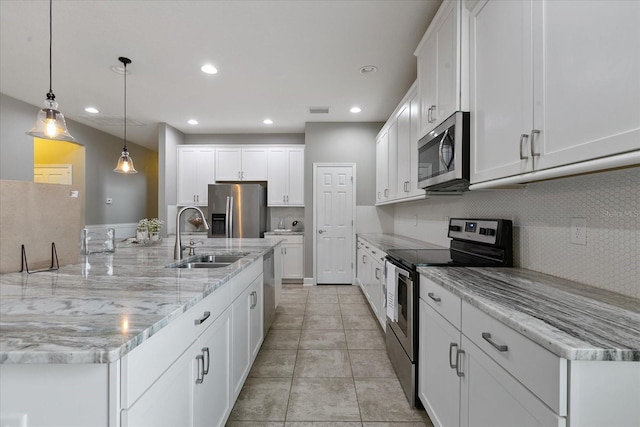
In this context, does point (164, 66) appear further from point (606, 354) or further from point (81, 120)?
point (606, 354)

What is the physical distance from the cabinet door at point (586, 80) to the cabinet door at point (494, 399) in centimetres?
75

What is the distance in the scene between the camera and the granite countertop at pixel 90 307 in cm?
70

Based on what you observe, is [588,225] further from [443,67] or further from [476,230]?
[443,67]

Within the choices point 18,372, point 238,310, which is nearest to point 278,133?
point 238,310

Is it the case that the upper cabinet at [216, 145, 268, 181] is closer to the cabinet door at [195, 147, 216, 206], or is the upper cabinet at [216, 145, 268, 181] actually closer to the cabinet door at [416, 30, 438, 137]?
the cabinet door at [195, 147, 216, 206]

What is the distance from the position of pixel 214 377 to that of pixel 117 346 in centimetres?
82

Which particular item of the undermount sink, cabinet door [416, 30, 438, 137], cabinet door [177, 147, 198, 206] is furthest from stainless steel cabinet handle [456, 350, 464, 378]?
cabinet door [177, 147, 198, 206]

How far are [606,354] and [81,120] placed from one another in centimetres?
678

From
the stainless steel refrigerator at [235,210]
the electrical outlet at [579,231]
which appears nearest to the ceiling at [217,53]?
the stainless steel refrigerator at [235,210]

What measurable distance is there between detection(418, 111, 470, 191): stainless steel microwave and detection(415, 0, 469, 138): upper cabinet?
7 cm

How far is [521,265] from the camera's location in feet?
5.63

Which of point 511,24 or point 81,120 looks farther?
point 81,120

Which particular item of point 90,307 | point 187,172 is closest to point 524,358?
point 90,307

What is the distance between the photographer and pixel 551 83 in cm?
107
